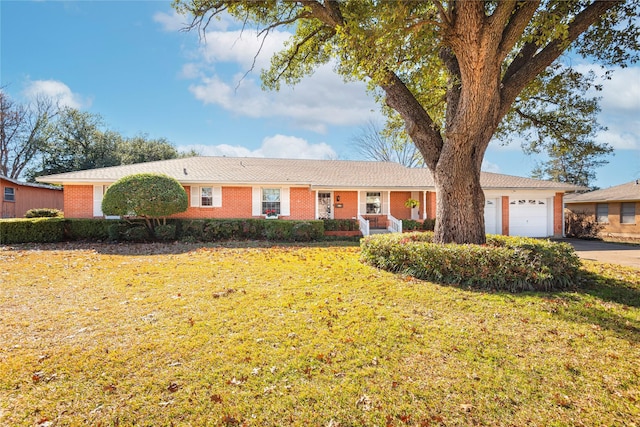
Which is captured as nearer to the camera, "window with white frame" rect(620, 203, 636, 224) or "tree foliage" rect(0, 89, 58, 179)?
"window with white frame" rect(620, 203, 636, 224)

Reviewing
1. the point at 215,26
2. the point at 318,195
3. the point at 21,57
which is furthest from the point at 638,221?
the point at 21,57

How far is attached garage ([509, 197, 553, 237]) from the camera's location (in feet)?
60.7

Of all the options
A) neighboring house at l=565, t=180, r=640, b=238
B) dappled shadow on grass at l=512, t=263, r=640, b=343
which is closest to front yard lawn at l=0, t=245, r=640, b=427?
dappled shadow on grass at l=512, t=263, r=640, b=343

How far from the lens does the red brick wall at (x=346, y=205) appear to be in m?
18.6

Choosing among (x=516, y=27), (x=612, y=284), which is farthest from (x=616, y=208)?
(x=516, y=27)

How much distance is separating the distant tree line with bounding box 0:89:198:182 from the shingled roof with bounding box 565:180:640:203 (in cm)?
3614

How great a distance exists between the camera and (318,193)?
1870 centimetres

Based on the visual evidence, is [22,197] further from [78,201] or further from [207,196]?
[207,196]

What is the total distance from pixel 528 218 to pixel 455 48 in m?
16.1

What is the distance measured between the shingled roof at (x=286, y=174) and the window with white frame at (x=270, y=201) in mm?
785

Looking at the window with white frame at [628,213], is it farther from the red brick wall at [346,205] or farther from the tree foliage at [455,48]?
the red brick wall at [346,205]

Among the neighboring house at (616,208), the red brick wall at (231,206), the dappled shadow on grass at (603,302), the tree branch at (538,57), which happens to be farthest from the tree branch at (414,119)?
the neighboring house at (616,208)

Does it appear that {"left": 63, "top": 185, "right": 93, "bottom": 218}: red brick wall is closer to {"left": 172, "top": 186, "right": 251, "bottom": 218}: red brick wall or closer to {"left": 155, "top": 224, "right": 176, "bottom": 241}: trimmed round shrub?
{"left": 155, "top": 224, "right": 176, "bottom": 241}: trimmed round shrub

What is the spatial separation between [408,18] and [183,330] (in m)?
7.03
